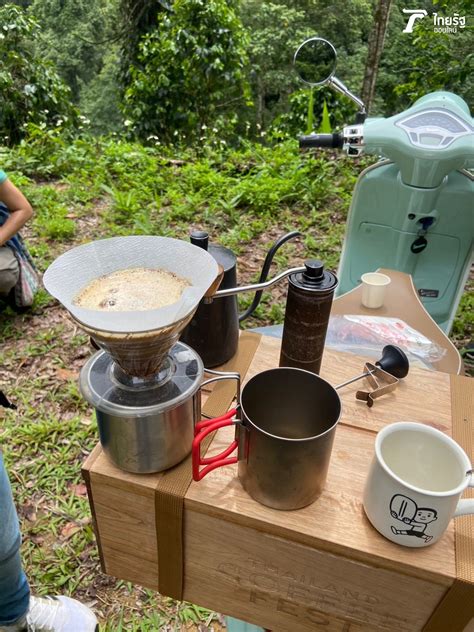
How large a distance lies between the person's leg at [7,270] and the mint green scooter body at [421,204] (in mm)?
2100

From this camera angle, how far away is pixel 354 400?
131 centimetres

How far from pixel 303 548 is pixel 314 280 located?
2.02ft

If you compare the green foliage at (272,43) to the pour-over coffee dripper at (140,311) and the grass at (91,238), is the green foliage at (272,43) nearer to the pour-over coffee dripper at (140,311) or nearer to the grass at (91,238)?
the grass at (91,238)

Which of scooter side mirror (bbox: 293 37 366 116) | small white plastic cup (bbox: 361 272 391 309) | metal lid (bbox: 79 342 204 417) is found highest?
scooter side mirror (bbox: 293 37 366 116)

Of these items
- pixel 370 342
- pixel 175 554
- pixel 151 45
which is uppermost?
pixel 151 45

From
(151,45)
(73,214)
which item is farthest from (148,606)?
(151,45)

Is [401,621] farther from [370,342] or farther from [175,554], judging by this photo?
[370,342]

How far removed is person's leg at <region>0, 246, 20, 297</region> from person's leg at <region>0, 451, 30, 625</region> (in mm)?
1840

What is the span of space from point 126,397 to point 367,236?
187 centimetres

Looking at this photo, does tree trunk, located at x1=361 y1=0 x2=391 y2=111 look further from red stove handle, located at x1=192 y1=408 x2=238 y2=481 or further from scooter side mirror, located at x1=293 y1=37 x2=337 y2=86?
red stove handle, located at x1=192 y1=408 x2=238 y2=481

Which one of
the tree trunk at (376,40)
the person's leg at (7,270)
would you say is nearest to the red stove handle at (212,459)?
the person's leg at (7,270)

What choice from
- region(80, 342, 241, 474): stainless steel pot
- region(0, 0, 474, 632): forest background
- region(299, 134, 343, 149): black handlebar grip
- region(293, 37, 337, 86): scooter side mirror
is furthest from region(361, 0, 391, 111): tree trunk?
region(80, 342, 241, 474): stainless steel pot

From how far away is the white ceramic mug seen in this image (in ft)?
2.85

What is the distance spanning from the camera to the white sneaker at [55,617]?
1.58 metres
